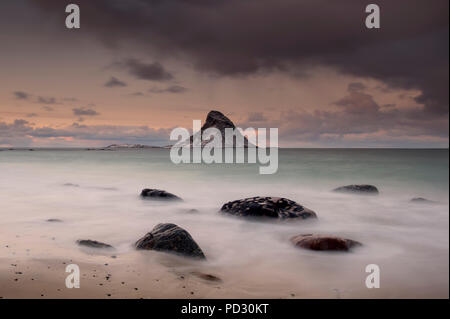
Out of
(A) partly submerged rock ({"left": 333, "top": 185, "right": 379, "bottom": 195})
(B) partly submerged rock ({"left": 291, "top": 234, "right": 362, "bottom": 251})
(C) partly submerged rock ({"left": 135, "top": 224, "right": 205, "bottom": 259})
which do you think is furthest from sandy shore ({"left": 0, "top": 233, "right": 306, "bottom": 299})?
(A) partly submerged rock ({"left": 333, "top": 185, "right": 379, "bottom": 195})

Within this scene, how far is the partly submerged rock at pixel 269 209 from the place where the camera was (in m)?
8.82

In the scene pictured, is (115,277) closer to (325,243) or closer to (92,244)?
(92,244)

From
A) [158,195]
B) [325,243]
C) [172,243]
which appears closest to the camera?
[172,243]

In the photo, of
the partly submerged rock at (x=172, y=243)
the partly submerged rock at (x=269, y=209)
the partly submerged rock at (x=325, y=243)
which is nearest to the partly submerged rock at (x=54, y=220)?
the partly submerged rock at (x=172, y=243)

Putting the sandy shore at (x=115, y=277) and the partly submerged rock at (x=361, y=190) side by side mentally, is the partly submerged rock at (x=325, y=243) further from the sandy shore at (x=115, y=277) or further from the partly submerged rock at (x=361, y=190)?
the partly submerged rock at (x=361, y=190)

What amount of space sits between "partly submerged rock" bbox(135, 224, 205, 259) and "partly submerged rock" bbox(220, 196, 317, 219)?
10.8 feet

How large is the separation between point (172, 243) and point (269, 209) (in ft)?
12.6

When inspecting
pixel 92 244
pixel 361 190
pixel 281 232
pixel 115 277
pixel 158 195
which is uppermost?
pixel 361 190

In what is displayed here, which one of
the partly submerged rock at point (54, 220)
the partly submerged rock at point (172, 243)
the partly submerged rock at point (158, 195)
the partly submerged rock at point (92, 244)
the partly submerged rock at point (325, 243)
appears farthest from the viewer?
the partly submerged rock at point (158, 195)

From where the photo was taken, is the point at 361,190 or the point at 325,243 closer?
the point at 325,243

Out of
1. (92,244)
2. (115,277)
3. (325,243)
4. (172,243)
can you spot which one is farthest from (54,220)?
(325,243)

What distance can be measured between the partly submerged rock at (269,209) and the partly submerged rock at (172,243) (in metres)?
3.30

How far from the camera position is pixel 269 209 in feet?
29.2

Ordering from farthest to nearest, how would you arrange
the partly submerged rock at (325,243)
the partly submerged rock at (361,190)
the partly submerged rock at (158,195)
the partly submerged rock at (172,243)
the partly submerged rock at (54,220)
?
the partly submerged rock at (361,190), the partly submerged rock at (158,195), the partly submerged rock at (54,220), the partly submerged rock at (325,243), the partly submerged rock at (172,243)
